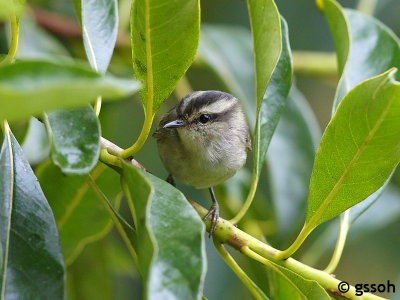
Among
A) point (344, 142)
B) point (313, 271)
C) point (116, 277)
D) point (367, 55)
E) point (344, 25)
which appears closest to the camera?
point (344, 142)

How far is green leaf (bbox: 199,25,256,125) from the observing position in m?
3.82

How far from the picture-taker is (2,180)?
1971 millimetres

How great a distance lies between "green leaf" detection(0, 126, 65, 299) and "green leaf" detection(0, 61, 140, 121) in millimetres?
831

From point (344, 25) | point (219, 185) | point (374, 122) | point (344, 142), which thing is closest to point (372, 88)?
point (374, 122)

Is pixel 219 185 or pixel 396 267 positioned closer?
pixel 219 185

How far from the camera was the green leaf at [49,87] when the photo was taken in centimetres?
106

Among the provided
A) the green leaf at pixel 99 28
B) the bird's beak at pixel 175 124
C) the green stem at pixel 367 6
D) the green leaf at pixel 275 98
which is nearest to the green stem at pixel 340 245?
the green leaf at pixel 275 98

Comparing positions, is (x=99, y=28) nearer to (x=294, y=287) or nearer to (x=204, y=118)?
(x=294, y=287)

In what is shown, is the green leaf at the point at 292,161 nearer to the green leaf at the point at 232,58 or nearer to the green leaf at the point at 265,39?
the green leaf at the point at 232,58

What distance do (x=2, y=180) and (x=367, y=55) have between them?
64.6 inches

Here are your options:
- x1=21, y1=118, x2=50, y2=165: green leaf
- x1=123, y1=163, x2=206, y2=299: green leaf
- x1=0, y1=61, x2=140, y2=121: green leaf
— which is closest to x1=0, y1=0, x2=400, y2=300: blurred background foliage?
x1=21, y1=118, x2=50, y2=165: green leaf

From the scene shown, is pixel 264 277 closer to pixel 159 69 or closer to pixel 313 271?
pixel 313 271

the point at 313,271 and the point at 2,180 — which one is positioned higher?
the point at 2,180

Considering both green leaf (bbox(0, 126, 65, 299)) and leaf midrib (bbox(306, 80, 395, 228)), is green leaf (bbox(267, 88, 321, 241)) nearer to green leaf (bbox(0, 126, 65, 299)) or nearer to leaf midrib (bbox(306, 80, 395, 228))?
leaf midrib (bbox(306, 80, 395, 228))
